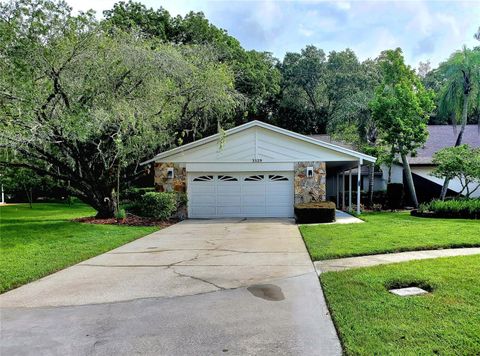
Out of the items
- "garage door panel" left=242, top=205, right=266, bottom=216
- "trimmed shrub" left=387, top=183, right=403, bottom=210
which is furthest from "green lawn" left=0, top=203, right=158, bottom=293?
"trimmed shrub" left=387, top=183, right=403, bottom=210

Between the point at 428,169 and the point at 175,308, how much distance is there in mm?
20113

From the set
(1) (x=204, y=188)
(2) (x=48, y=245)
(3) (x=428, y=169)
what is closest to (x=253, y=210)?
(1) (x=204, y=188)

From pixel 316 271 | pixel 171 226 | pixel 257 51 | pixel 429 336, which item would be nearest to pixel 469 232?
pixel 316 271

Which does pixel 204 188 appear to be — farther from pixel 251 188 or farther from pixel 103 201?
pixel 103 201

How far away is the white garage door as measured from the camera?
→ 16.8 meters

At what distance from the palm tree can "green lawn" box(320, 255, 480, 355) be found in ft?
46.3

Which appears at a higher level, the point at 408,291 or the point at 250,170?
the point at 250,170

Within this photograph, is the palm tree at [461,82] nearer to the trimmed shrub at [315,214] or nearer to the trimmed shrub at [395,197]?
the trimmed shrub at [395,197]

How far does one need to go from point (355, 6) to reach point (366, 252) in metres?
6.73

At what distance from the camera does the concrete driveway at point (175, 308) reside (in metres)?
3.82

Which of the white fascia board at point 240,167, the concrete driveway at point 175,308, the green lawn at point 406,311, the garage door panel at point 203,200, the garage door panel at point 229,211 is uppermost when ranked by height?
the white fascia board at point 240,167

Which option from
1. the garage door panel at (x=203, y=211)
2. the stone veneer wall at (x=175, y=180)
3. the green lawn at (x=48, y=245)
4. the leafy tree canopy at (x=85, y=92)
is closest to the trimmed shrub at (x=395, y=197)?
the garage door panel at (x=203, y=211)

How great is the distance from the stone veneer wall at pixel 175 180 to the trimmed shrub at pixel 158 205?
1.20 meters

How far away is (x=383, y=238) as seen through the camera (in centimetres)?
Result: 973
